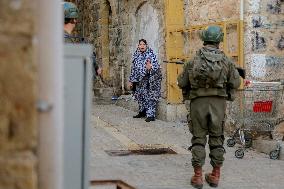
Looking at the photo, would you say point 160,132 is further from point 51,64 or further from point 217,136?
point 51,64

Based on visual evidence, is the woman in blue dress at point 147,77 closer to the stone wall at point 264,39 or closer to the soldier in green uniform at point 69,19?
the stone wall at point 264,39

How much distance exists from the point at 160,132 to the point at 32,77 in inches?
313

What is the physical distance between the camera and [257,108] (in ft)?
26.1

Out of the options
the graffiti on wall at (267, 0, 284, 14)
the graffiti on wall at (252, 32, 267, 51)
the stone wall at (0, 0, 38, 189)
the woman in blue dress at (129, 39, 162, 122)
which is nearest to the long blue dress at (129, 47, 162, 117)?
the woman in blue dress at (129, 39, 162, 122)

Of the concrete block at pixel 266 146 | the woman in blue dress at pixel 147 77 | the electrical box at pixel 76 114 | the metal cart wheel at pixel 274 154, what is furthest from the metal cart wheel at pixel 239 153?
the electrical box at pixel 76 114

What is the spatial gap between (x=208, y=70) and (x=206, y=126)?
24.2 inches

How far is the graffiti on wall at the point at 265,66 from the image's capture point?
909 cm

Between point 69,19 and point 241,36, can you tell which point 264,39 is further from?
point 69,19

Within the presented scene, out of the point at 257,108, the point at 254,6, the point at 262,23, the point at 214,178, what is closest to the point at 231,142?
the point at 257,108

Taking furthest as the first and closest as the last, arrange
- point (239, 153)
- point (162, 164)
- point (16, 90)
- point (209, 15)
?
point (209, 15) < point (239, 153) < point (162, 164) < point (16, 90)

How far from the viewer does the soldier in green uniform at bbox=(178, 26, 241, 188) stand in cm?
608

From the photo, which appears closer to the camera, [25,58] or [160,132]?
[25,58]

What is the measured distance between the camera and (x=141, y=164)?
23.9ft

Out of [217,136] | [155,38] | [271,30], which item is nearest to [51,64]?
[217,136]
